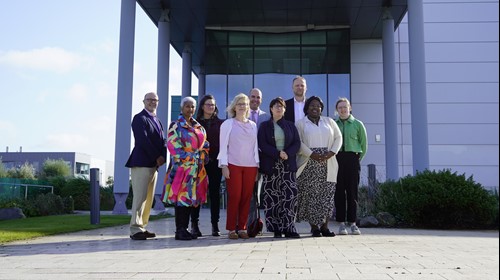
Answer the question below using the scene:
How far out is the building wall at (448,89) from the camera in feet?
55.7

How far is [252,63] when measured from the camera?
1934 cm

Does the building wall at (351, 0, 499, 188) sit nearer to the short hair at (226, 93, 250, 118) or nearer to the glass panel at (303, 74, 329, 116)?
the glass panel at (303, 74, 329, 116)

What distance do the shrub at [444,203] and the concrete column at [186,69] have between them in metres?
12.1

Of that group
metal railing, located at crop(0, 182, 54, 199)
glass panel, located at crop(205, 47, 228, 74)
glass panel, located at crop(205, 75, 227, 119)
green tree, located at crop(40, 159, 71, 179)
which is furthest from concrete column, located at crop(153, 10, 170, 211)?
green tree, located at crop(40, 159, 71, 179)

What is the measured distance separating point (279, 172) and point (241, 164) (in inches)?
21.1

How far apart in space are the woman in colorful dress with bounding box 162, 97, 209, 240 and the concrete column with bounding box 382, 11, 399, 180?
11.1 meters

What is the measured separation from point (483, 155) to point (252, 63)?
28.9 ft

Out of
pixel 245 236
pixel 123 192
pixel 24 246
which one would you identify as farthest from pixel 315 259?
pixel 123 192

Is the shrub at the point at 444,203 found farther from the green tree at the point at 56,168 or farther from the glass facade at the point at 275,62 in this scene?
the green tree at the point at 56,168

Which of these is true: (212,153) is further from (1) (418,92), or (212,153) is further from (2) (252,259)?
(1) (418,92)

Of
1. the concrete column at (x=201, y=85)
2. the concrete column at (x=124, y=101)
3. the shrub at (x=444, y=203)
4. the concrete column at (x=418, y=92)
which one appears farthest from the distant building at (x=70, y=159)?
the shrub at (x=444, y=203)

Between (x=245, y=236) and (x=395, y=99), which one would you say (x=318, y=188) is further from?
(x=395, y=99)

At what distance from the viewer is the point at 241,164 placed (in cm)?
665

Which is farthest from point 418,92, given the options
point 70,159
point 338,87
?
point 70,159
